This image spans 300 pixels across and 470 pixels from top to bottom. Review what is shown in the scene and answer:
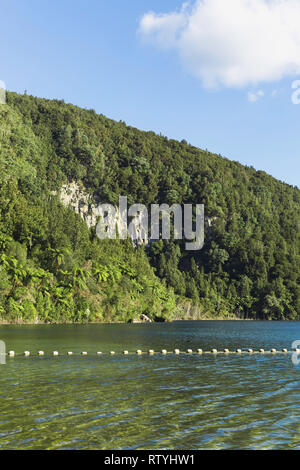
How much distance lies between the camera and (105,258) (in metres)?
110

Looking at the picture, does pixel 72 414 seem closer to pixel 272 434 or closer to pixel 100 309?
pixel 272 434

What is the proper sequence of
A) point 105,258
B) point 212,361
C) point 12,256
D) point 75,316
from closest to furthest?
1. point 212,361
2. point 12,256
3. point 75,316
4. point 105,258

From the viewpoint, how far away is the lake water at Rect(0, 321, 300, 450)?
469 inches

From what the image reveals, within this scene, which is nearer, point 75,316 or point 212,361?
point 212,361

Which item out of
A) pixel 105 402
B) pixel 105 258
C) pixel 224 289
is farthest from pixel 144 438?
pixel 224 289

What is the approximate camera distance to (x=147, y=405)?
16047mm

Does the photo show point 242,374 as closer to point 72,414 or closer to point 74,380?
point 74,380

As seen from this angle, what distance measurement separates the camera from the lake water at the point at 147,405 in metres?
11.9

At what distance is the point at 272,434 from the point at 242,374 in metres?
12.2

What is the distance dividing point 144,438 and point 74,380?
10.1m
